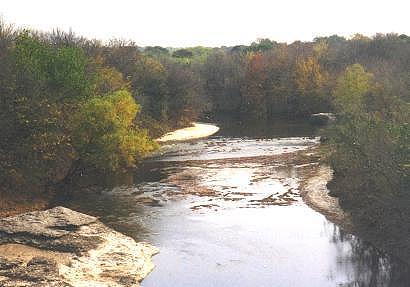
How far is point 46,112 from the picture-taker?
118ft

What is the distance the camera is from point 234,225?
33.9 m

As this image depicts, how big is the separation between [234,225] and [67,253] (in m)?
10.4

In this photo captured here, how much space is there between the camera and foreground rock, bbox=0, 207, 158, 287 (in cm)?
2422

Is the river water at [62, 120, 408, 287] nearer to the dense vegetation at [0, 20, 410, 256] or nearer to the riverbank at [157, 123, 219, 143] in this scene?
the dense vegetation at [0, 20, 410, 256]

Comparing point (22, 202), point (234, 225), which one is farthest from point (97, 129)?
point (234, 225)

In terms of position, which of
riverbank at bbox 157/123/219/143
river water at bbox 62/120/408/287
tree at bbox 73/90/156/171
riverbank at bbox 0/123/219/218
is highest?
tree at bbox 73/90/156/171

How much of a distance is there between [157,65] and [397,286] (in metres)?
70.1

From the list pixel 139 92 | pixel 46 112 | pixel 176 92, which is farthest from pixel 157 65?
pixel 46 112

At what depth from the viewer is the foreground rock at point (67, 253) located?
24.2 meters

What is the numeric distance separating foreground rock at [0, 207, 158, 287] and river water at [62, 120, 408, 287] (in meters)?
1.30

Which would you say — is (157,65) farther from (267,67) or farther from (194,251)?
(194,251)

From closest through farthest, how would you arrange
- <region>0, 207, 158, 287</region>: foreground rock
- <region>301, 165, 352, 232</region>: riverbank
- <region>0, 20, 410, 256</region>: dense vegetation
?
<region>0, 207, 158, 287</region>: foreground rock → <region>0, 20, 410, 256</region>: dense vegetation → <region>301, 165, 352, 232</region>: riverbank

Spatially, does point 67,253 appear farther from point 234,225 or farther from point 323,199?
point 323,199

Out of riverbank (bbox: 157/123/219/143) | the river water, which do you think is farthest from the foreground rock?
riverbank (bbox: 157/123/219/143)
